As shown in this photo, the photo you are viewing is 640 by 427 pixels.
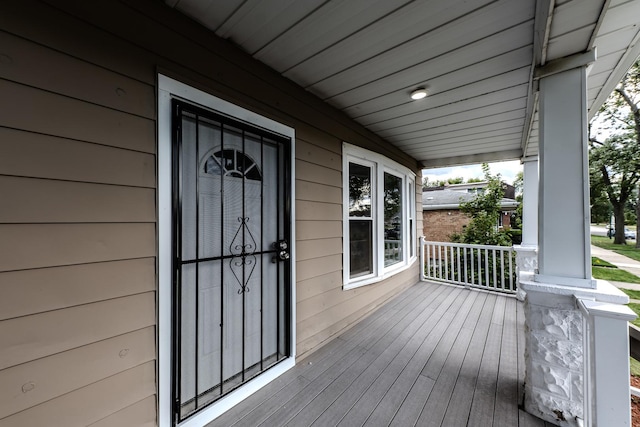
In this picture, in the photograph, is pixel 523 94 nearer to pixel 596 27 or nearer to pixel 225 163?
pixel 596 27

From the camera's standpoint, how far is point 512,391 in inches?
76.6

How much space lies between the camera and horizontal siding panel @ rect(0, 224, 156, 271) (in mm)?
1001

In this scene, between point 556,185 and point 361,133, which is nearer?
point 556,185

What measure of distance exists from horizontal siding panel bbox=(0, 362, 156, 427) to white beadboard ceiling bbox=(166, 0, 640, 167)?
6.74 feet

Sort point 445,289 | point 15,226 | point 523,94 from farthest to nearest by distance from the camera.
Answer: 1. point 445,289
2. point 523,94
3. point 15,226

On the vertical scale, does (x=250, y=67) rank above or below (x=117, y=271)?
above

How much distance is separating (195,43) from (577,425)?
3456 millimetres

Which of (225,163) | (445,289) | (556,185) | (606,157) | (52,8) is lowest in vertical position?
(445,289)

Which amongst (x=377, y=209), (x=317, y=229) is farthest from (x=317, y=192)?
(x=377, y=209)

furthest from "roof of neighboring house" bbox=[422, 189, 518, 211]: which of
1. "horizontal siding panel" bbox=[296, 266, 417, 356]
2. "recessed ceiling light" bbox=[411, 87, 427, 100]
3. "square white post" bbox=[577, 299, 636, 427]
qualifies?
"square white post" bbox=[577, 299, 636, 427]

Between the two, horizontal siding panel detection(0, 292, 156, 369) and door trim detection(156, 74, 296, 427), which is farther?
door trim detection(156, 74, 296, 427)

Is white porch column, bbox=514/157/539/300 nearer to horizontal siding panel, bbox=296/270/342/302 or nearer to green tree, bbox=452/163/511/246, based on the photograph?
green tree, bbox=452/163/511/246

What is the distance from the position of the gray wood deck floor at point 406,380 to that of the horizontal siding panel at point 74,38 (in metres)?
2.16

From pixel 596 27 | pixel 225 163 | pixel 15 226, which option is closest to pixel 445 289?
pixel 596 27
